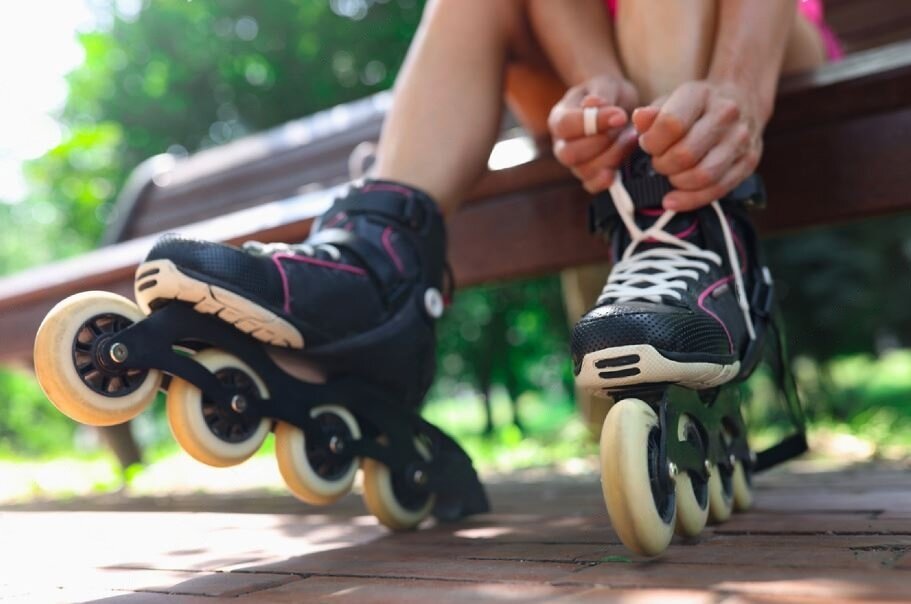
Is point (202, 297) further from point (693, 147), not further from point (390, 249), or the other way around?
point (693, 147)

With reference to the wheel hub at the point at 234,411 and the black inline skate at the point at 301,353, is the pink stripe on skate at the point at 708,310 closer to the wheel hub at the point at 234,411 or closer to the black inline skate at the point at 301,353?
the black inline skate at the point at 301,353

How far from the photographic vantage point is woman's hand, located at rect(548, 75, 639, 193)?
1194 mm

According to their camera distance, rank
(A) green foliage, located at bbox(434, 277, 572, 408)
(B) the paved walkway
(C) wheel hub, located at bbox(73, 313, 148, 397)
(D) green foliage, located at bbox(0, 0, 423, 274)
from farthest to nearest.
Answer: (D) green foliage, located at bbox(0, 0, 423, 274) < (A) green foliage, located at bbox(434, 277, 572, 408) < (C) wheel hub, located at bbox(73, 313, 148, 397) < (B) the paved walkway

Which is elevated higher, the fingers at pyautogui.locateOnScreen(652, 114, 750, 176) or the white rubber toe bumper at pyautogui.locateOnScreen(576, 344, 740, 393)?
the fingers at pyautogui.locateOnScreen(652, 114, 750, 176)

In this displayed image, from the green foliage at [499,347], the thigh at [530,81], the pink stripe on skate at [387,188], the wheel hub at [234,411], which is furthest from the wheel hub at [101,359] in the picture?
the green foliage at [499,347]

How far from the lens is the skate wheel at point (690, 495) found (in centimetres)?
101

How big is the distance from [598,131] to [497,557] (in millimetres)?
530

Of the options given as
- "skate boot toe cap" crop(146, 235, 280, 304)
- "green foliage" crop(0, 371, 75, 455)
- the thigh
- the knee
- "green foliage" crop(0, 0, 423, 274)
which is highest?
"green foliage" crop(0, 0, 423, 274)

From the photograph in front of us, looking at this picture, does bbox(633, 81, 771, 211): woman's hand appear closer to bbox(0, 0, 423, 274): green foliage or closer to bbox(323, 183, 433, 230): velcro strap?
bbox(323, 183, 433, 230): velcro strap

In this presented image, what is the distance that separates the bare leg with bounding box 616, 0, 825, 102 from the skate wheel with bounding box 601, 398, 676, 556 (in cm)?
55

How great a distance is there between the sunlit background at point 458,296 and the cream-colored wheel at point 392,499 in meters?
2.22

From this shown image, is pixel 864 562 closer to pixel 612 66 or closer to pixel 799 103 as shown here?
pixel 612 66

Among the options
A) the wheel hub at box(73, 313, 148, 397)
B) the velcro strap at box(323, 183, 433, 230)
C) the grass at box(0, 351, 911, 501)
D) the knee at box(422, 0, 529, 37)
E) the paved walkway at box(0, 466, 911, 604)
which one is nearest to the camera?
the paved walkway at box(0, 466, 911, 604)

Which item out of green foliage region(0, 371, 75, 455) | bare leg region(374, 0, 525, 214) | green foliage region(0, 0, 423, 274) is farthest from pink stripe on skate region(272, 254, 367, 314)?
green foliage region(0, 371, 75, 455)
